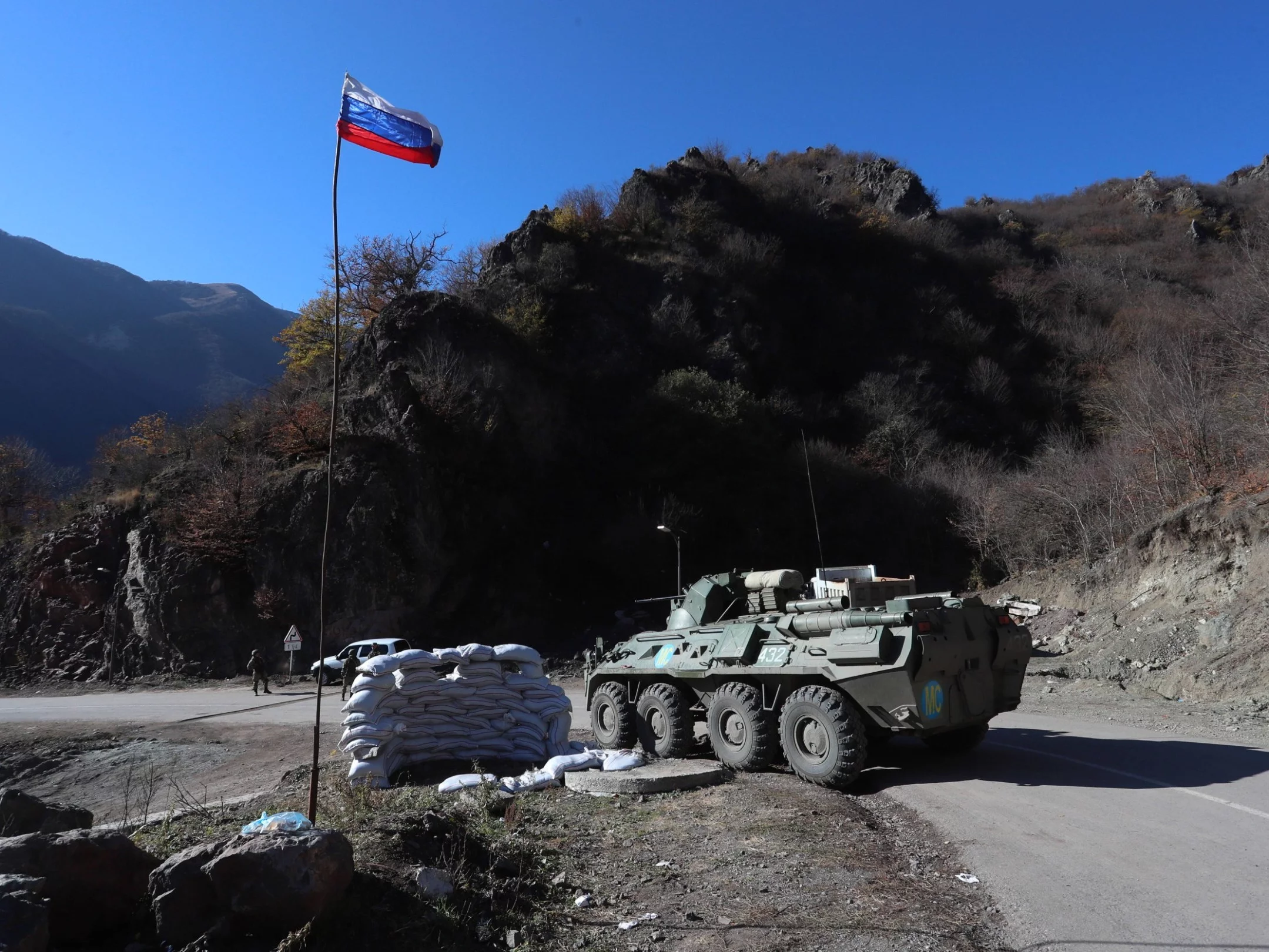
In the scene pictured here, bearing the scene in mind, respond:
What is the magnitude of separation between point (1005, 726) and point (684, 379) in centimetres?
2619

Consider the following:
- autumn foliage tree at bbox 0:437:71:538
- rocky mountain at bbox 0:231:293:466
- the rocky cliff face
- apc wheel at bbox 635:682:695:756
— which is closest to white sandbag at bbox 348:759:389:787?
apc wheel at bbox 635:682:695:756

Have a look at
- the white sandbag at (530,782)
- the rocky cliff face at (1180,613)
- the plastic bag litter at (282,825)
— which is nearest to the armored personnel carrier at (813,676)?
the white sandbag at (530,782)

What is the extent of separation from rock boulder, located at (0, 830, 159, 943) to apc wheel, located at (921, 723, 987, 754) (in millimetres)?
7684

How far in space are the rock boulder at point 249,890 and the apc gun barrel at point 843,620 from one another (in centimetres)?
571

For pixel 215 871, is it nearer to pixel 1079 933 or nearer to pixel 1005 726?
pixel 1079 933

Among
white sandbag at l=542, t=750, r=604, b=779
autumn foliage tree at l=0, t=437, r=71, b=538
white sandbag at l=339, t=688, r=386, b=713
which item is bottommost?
white sandbag at l=542, t=750, r=604, b=779

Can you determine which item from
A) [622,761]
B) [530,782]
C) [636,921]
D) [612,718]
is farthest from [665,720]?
[636,921]

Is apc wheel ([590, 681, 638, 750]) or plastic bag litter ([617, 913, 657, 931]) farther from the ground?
plastic bag litter ([617, 913, 657, 931])

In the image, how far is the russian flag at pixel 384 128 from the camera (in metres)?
6.89

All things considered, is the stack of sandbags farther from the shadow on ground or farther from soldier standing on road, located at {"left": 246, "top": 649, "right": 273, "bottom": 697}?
soldier standing on road, located at {"left": 246, "top": 649, "right": 273, "bottom": 697}

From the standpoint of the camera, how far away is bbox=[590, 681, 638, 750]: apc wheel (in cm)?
1086

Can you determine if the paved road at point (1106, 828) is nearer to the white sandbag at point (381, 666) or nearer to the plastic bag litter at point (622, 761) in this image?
the plastic bag litter at point (622, 761)

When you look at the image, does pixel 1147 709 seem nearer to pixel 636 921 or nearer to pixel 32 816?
pixel 636 921

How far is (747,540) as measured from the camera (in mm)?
33469
